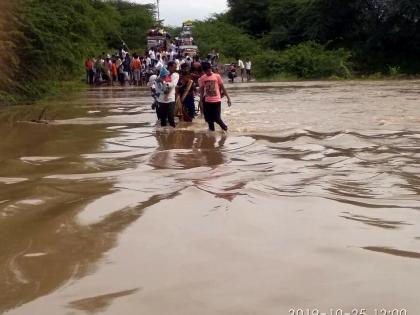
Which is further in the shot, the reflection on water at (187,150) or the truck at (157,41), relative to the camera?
the truck at (157,41)

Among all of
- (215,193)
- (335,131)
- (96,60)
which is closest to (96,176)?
(215,193)

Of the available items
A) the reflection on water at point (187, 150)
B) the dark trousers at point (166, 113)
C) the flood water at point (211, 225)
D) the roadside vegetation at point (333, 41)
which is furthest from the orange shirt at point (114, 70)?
the flood water at point (211, 225)

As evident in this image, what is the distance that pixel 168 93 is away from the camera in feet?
42.4

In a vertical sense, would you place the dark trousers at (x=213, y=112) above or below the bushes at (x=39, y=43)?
below

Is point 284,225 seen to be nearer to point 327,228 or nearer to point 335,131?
point 327,228

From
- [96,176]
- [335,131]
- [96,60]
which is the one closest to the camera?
[96,176]

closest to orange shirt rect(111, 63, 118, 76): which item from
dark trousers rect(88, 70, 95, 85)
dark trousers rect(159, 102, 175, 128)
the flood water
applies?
dark trousers rect(88, 70, 95, 85)

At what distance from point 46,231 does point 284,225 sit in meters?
2.12

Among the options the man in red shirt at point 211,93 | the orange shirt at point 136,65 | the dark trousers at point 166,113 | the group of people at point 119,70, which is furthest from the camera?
the group of people at point 119,70

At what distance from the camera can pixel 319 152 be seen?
9422 mm

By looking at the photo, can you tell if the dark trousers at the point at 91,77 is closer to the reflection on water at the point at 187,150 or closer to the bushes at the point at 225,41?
→ the bushes at the point at 225,41

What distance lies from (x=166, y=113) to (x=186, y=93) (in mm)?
735

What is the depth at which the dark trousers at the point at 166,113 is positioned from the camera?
43.0 ft

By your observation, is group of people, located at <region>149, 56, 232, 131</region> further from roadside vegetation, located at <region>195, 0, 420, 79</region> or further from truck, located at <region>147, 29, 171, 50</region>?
roadside vegetation, located at <region>195, 0, 420, 79</region>
